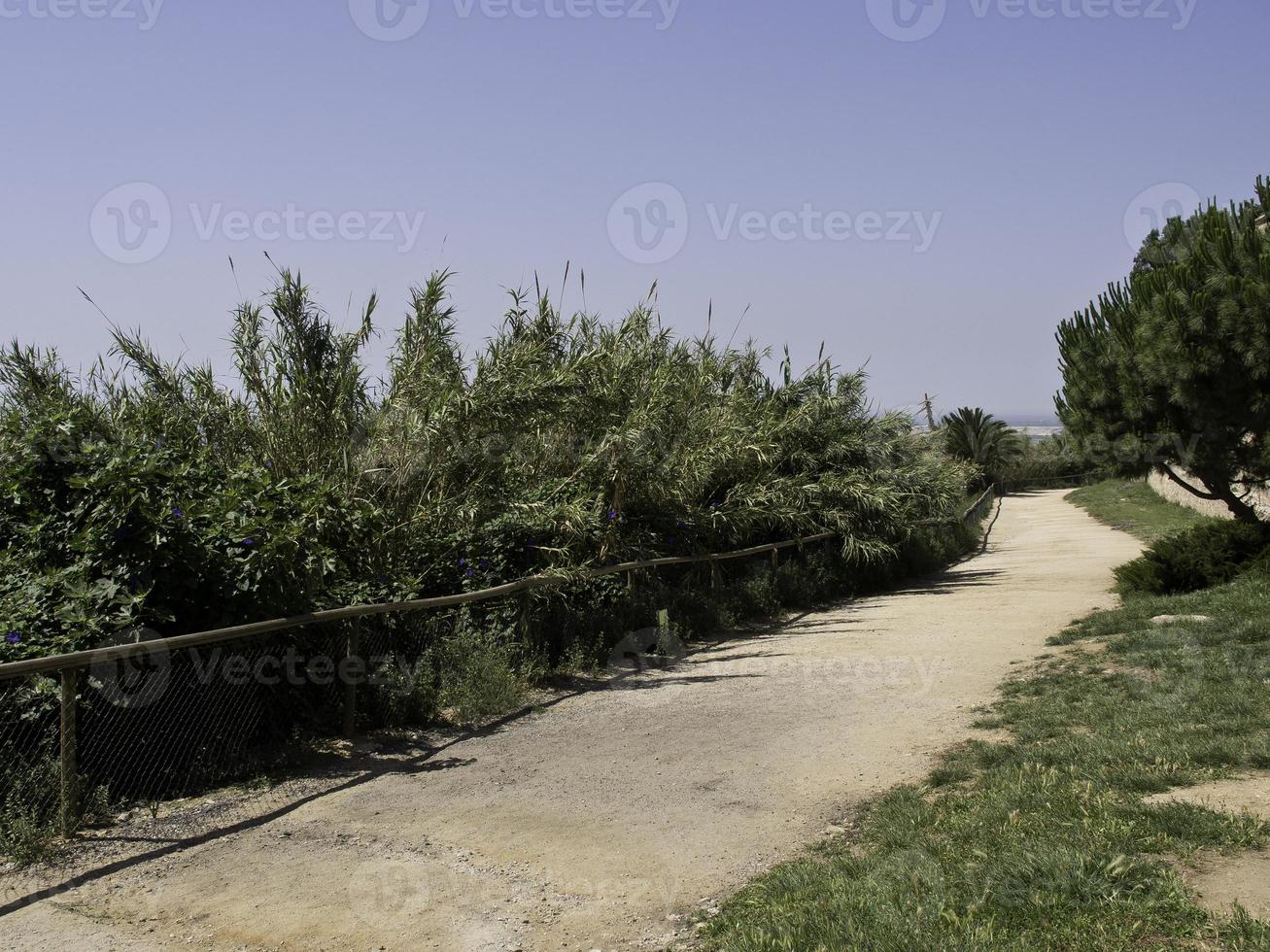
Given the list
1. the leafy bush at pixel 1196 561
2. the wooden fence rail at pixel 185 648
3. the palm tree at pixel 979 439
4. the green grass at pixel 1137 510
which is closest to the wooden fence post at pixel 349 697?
the wooden fence rail at pixel 185 648

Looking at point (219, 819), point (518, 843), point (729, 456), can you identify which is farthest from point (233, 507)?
point (729, 456)

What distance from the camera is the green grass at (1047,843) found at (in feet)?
13.3

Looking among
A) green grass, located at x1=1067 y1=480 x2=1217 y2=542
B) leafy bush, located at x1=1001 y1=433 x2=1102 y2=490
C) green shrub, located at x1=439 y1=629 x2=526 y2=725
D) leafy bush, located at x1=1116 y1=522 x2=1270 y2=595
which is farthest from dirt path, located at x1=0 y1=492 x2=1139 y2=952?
leafy bush, located at x1=1001 y1=433 x2=1102 y2=490

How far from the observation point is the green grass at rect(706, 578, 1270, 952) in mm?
4051

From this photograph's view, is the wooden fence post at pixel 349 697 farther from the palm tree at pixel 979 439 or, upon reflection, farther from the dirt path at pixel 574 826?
the palm tree at pixel 979 439

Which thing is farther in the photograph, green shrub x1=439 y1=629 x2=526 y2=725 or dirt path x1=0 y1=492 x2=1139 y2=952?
green shrub x1=439 y1=629 x2=526 y2=725

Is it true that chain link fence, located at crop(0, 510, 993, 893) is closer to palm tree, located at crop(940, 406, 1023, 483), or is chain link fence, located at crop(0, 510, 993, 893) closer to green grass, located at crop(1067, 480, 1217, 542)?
green grass, located at crop(1067, 480, 1217, 542)

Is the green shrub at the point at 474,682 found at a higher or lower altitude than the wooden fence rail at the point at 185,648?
lower

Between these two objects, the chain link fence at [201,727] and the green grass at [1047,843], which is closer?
the green grass at [1047,843]

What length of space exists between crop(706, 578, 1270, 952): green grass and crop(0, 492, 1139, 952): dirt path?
0.46 m

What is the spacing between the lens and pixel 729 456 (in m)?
17.2

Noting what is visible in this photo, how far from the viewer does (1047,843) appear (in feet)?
15.7

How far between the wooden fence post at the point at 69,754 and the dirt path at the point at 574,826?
0.76m

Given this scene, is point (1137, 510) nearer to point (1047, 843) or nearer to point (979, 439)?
point (979, 439)
